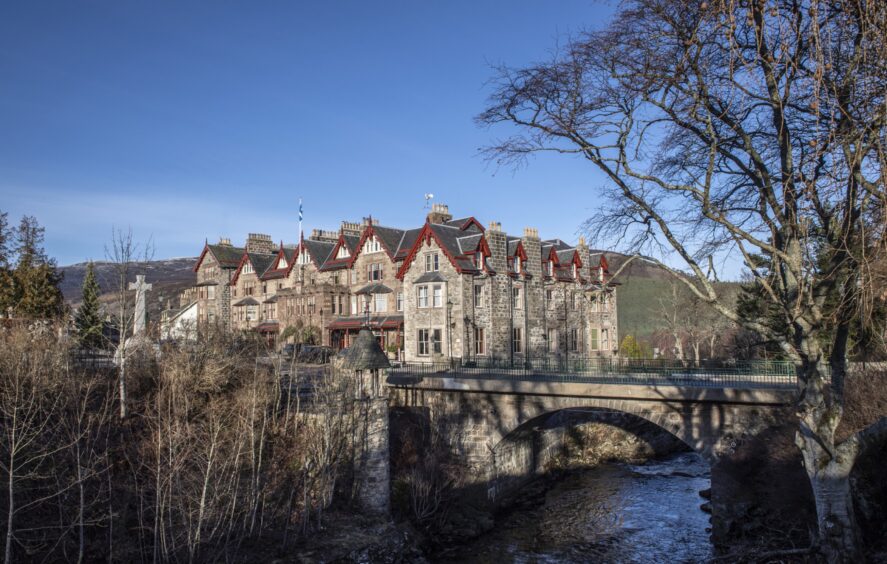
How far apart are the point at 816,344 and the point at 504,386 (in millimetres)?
16111

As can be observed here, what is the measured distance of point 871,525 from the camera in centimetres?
1448

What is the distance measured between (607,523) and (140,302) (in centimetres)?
2291

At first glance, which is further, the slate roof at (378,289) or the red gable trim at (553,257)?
the red gable trim at (553,257)

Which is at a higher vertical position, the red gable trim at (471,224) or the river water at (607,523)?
the red gable trim at (471,224)

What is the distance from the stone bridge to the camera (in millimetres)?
19328

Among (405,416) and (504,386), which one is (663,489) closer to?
(504,386)

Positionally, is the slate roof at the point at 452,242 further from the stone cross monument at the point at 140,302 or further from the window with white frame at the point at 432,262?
the stone cross monument at the point at 140,302

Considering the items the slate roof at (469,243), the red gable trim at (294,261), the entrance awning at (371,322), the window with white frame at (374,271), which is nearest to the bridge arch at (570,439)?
the slate roof at (469,243)

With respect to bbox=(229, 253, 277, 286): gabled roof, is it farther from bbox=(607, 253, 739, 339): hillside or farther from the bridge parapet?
bbox=(607, 253, 739, 339): hillside

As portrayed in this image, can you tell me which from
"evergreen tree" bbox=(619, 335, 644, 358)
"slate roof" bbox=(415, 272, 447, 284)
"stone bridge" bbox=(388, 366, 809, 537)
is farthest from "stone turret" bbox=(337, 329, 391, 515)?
"evergreen tree" bbox=(619, 335, 644, 358)

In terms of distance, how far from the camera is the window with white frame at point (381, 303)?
1802 inches

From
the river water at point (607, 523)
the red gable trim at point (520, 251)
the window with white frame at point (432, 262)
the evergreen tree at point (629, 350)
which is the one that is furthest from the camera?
the evergreen tree at point (629, 350)

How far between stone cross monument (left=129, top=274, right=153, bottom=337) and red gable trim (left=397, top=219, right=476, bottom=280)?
54.0 feet

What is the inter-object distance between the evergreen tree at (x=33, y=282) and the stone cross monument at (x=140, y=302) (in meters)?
8.67
